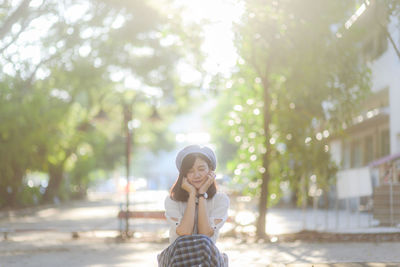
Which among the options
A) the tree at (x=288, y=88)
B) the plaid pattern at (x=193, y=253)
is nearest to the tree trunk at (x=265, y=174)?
the tree at (x=288, y=88)

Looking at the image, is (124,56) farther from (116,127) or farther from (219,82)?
(219,82)

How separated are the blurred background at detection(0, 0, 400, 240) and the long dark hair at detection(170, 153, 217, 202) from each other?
15.5 ft

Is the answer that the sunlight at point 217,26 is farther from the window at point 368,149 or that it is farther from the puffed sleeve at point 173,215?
the window at point 368,149

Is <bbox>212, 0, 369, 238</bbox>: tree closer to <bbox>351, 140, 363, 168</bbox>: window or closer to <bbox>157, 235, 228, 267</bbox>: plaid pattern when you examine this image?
<bbox>157, 235, 228, 267</bbox>: plaid pattern

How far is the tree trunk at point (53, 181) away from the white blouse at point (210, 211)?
118 feet

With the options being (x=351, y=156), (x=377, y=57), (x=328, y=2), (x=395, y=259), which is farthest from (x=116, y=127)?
(x=395, y=259)

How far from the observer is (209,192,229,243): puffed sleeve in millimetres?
5449

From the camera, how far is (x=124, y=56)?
33875 millimetres

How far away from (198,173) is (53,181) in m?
37.6

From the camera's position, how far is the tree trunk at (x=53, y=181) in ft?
134

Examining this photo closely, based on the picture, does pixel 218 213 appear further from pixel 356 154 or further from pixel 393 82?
pixel 356 154

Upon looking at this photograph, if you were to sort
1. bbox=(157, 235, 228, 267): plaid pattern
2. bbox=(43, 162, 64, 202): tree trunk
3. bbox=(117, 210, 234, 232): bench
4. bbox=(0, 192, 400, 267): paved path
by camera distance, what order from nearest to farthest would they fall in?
bbox=(157, 235, 228, 267): plaid pattern → bbox=(0, 192, 400, 267): paved path → bbox=(117, 210, 234, 232): bench → bbox=(43, 162, 64, 202): tree trunk

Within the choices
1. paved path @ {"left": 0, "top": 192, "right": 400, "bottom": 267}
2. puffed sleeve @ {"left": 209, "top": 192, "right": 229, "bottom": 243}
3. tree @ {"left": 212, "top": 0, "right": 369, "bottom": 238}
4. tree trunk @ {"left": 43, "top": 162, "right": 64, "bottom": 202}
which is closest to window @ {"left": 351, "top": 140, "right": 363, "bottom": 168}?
tree trunk @ {"left": 43, "top": 162, "right": 64, "bottom": 202}

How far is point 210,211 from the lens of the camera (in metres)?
5.51
